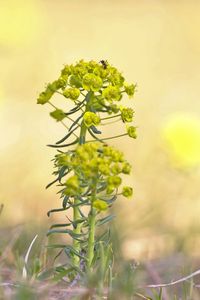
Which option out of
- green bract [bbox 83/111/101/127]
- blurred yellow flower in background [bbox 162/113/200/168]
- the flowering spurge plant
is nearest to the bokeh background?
blurred yellow flower in background [bbox 162/113/200/168]

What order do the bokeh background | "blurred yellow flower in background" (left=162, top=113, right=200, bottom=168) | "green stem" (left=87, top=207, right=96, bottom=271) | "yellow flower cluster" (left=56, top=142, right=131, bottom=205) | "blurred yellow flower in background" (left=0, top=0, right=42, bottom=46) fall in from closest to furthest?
"yellow flower cluster" (left=56, top=142, right=131, bottom=205), "green stem" (left=87, top=207, right=96, bottom=271), the bokeh background, "blurred yellow flower in background" (left=162, top=113, right=200, bottom=168), "blurred yellow flower in background" (left=0, top=0, right=42, bottom=46)

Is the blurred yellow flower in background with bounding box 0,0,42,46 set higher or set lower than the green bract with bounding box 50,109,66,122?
higher

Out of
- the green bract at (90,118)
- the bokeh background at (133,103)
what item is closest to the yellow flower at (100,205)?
the green bract at (90,118)

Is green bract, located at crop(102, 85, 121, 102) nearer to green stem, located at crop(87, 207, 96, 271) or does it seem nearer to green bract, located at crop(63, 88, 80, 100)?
green bract, located at crop(63, 88, 80, 100)

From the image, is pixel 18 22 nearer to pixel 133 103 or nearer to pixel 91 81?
pixel 133 103

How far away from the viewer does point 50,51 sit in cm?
775

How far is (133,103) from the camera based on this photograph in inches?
259

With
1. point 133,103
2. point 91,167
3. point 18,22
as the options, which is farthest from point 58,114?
point 18,22

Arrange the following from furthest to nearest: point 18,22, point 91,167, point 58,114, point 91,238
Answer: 1. point 18,22
2. point 58,114
3. point 91,238
4. point 91,167

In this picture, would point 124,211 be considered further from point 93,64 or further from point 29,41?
point 29,41

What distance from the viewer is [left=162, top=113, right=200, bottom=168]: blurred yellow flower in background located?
14.2 ft

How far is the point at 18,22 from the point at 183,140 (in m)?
3.91

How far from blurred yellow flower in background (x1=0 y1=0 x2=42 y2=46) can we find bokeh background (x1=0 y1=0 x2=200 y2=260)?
12mm

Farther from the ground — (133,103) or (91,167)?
(133,103)
